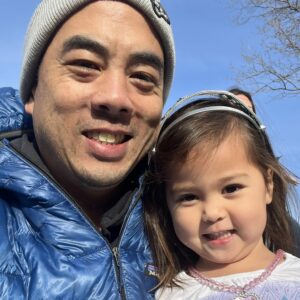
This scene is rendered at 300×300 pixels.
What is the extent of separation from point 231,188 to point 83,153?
682 millimetres

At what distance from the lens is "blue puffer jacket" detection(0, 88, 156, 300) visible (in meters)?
1.57

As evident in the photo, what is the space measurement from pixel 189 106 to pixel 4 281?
119 cm

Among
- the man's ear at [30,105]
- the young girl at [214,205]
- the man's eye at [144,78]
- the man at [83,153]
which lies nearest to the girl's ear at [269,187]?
the young girl at [214,205]

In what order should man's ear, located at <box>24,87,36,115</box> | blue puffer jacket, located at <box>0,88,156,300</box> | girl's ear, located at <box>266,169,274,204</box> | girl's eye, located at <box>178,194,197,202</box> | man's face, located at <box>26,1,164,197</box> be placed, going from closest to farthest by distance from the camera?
blue puffer jacket, located at <box>0,88,156,300</box>, man's face, located at <box>26,1,164,197</box>, girl's eye, located at <box>178,194,197,202</box>, girl's ear, located at <box>266,169,274,204</box>, man's ear, located at <box>24,87,36,115</box>

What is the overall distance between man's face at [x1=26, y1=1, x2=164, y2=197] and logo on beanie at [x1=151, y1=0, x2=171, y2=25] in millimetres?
133

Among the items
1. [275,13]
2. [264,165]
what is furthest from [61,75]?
[275,13]

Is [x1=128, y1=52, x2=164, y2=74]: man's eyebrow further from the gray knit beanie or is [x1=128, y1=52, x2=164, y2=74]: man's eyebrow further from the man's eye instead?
the gray knit beanie

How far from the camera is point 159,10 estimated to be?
6.87 ft

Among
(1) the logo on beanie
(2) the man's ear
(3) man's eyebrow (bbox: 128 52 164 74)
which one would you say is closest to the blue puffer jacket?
(2) the man's ear

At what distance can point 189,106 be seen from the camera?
213 cm

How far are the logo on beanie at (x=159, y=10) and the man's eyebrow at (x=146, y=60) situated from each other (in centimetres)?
24

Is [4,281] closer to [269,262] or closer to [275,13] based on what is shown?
[269,262]

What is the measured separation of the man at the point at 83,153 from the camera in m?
1.63

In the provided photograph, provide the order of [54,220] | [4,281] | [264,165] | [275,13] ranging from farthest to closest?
[275,13] < [264,165] < [54,220] < [4,281]
